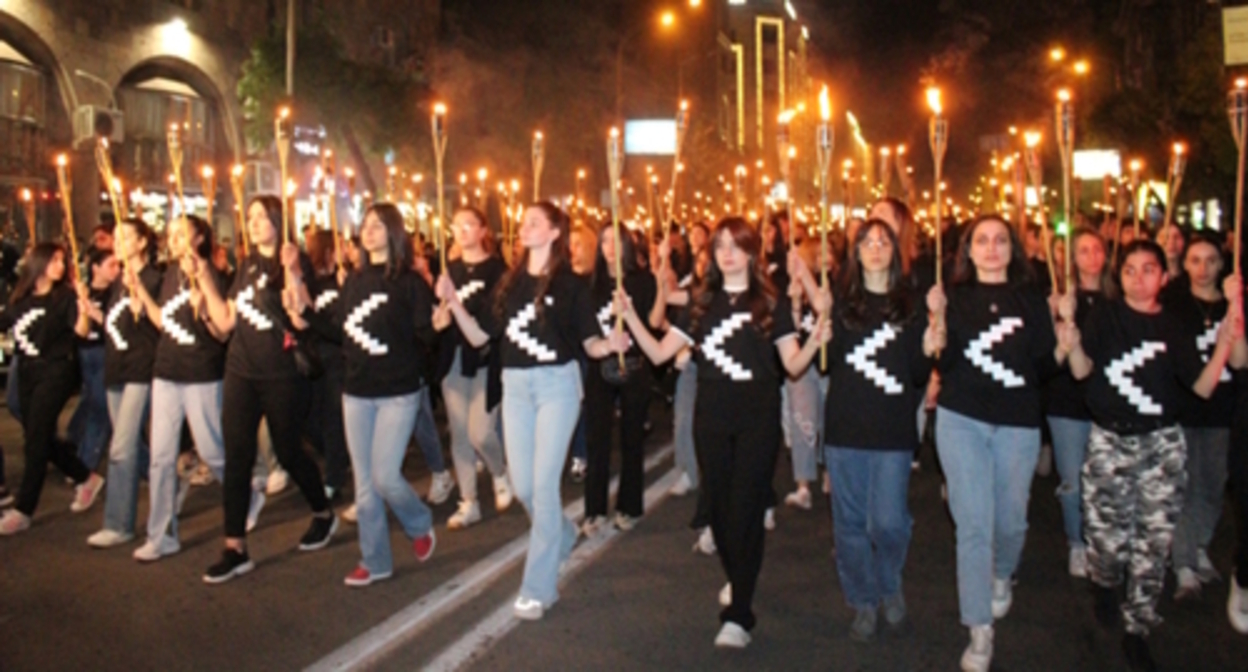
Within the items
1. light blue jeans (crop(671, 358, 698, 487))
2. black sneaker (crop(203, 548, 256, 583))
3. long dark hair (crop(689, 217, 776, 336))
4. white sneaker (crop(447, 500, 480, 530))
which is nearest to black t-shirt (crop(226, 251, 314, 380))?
black sneaker (crop(203, 548, 256, 583))

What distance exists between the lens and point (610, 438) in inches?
308

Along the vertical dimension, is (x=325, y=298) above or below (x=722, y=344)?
above

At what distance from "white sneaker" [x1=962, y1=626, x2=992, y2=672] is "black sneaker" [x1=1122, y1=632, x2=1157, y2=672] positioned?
648 mm

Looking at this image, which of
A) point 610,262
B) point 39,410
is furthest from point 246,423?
point 610,262

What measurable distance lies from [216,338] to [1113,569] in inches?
204

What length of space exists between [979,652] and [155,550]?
487 cm

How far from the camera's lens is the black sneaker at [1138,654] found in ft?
17.2

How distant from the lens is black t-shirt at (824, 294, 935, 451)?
5473 millimetres

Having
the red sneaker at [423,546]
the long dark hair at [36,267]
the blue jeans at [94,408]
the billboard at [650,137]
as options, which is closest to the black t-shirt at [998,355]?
the red sneaker at [423,546]

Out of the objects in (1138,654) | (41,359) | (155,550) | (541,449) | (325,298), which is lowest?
(1138,654)

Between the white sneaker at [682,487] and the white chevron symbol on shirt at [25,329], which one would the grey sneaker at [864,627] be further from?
the white chevron symbol on shirt at [25,329]

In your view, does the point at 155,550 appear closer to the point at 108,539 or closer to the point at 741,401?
the point at 108,539

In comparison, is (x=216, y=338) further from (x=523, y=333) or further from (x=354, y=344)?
(x=523, y=333)

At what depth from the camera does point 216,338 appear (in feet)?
23.1
